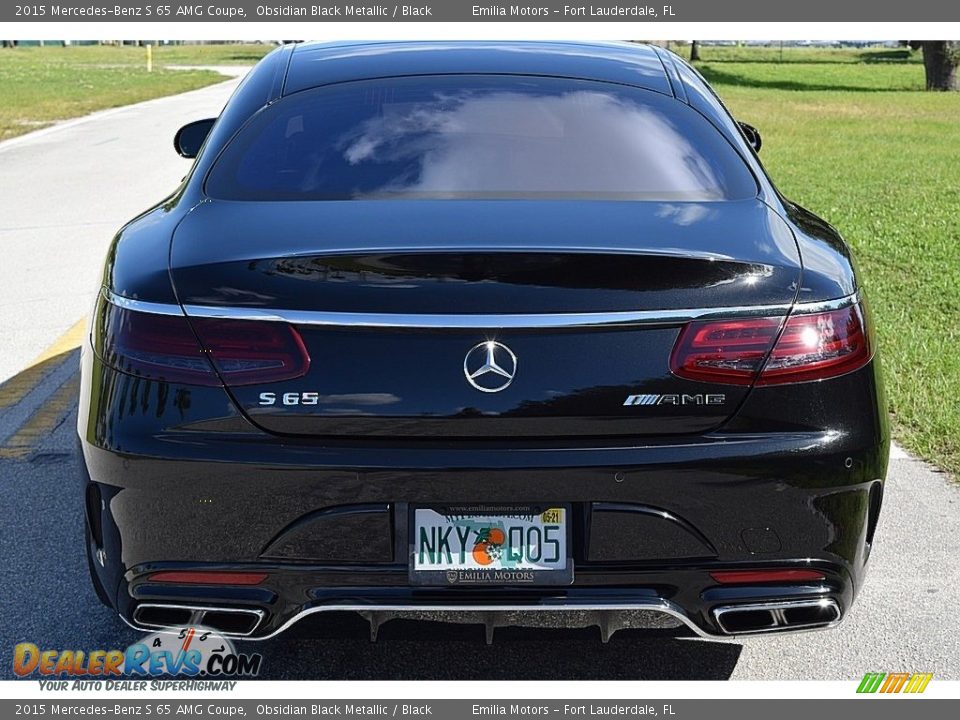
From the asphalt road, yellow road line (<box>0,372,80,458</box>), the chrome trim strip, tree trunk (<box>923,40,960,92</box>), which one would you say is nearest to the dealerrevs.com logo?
the asphalt road

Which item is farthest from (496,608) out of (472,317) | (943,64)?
(943,64)

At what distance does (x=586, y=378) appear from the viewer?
9.17 feet

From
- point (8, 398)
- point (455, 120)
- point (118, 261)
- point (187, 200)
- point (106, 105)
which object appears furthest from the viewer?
→ point (106, 105)

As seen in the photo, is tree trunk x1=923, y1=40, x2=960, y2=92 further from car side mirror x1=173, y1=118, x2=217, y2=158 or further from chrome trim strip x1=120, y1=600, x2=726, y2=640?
chrome trim strip x1=120, y1=600, x2=726, y2=640

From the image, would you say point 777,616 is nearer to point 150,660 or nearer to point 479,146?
point 479,146

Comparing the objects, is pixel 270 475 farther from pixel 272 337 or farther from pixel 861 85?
pixel 861 85

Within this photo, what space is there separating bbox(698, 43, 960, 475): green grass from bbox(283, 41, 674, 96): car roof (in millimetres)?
2196

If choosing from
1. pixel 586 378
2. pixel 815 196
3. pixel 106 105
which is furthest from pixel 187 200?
pixel 106 105

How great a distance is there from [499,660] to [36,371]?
150 inches

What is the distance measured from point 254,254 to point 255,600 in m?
0.77

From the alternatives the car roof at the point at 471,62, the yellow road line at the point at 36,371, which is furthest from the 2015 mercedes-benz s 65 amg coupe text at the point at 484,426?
the yellow road line at the point at 36,371

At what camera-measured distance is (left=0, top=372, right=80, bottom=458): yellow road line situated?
17.4 ft

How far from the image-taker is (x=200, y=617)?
2947 mm
